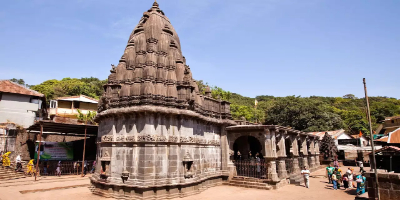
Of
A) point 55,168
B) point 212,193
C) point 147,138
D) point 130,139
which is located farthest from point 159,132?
point 55,168

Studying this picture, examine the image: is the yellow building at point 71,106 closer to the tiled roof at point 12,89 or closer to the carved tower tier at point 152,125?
the tiled roof at point 12,89

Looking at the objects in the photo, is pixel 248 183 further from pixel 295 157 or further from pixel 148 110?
pixel 148 110

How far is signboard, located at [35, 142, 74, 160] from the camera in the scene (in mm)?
23680

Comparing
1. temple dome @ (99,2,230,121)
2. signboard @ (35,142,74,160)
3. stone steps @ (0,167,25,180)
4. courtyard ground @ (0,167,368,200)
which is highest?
temple dome @ (99,2,230,121)

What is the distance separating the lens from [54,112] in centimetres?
4416

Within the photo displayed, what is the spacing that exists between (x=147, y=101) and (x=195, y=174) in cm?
518

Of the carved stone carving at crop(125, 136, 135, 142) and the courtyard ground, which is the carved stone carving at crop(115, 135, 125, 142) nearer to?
the carved stone carving at crop(125, 136, 135, 142)

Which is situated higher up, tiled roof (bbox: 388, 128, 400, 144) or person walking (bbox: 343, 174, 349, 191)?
tiled roof (bbox: 388, 128, 400, 144)

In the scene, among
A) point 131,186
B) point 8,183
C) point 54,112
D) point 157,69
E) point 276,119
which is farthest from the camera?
point 276,119

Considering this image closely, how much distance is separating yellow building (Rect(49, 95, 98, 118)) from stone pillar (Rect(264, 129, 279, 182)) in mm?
35716

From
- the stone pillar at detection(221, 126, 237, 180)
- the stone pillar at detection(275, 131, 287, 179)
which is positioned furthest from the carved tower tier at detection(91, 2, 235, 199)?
the stone pillar at detection(275, 131, 287, 179)

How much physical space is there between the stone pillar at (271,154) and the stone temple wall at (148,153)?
475 cm

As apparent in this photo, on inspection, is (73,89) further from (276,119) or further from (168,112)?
(168,112)

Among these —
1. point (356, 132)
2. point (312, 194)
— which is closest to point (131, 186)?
point (312, 194)
